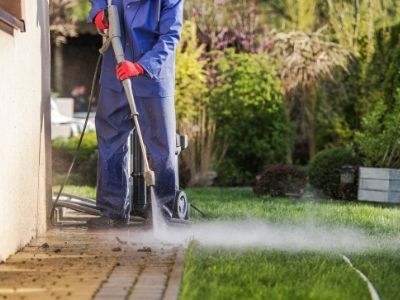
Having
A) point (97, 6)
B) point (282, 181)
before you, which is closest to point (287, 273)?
point (97, 6)

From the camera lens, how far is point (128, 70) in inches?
262

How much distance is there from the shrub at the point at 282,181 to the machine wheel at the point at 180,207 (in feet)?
13.1

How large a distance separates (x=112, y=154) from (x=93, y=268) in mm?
1978

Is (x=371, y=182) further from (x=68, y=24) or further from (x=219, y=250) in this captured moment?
(x=68, y=24)

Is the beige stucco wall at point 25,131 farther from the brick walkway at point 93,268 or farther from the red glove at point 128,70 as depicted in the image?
the red glove at point 128,70

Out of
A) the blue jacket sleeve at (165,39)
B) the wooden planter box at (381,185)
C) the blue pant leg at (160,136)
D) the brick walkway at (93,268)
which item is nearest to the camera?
the brick walkway at (93,268)

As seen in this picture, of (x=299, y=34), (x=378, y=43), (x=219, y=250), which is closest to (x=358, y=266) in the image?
(x=219, y=250)

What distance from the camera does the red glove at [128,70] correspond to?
21.8 ft

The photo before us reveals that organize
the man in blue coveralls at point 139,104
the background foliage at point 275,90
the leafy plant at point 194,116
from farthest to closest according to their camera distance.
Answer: the leafy plant at point 194,116 → the background foliage at point 275,90 → the man in blue coveralls at point 139,104

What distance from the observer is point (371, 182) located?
1069cm

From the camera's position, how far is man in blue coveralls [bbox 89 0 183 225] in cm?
698

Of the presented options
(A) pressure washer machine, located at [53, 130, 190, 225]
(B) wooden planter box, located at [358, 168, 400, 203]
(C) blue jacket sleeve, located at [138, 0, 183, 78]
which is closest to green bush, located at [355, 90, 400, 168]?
(B) wooden planter box, located at [358, 168, 400, 203]

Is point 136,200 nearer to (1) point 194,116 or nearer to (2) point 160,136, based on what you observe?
(2) point 160,136

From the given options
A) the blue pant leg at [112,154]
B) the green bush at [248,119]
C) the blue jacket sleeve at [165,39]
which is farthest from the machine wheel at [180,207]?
the green bush at [248,119]
